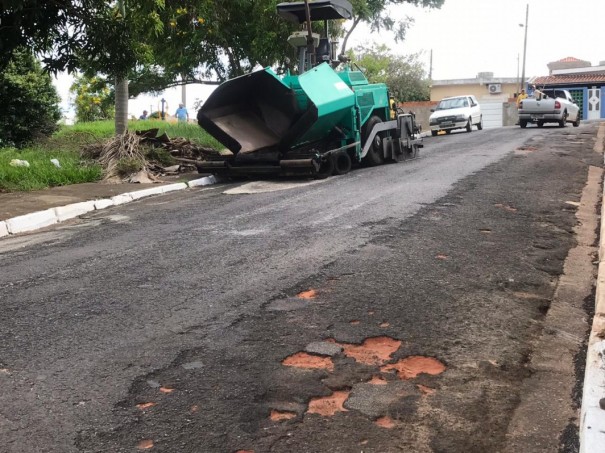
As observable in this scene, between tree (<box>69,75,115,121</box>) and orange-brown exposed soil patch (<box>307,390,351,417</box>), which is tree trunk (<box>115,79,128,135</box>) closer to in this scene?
orange-brown exposed soil patch (<box>307,390,351,417</box>)

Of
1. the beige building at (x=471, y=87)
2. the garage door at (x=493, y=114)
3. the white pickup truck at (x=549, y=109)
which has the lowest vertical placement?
the garage door at (x=493, y=114)

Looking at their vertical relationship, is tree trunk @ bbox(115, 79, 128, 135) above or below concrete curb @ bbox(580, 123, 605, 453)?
above

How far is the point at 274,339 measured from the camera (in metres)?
4.29

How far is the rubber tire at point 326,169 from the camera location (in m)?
12.4

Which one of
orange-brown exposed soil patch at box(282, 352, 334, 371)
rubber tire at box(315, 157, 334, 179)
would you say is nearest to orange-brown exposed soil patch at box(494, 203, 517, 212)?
rubber tire at box(315, 157, 334, 179)

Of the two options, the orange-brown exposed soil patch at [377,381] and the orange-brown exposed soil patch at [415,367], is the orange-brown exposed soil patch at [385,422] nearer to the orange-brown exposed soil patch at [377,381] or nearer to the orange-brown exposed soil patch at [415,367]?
the orange-brown exposed soil patch at [377,381]

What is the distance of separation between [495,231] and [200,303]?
385 cm

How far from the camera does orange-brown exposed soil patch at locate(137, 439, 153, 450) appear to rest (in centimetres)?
302

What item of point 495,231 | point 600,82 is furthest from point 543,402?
point 600,82

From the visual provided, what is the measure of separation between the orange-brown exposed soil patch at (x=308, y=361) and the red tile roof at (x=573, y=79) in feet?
161

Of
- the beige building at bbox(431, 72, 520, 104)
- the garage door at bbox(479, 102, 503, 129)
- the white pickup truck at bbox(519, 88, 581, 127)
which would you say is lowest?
the garage door at bbox(479, 102, 503, 129)

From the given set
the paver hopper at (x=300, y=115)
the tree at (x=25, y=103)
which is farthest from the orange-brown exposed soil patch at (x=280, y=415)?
the tree at (x=25, y=103)

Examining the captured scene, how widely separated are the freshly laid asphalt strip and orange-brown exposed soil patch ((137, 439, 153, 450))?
0.04 ft

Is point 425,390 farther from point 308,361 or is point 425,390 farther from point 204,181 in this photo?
point 204,181
